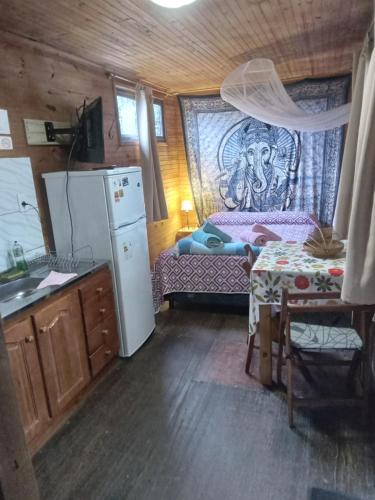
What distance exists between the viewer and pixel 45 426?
6.97ft

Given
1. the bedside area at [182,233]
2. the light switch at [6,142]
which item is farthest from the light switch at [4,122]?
the bedside area at [182,233]

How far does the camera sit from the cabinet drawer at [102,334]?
101 inches

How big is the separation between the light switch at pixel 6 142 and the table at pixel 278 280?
5.83 feet

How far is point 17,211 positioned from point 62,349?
99 cm

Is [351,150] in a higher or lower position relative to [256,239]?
higher

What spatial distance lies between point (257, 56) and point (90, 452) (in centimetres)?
347

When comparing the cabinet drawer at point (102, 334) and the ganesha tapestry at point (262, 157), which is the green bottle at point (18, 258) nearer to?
the cabinet drawer at point (102, 334)

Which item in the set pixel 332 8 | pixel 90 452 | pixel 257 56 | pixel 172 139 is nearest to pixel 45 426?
pixel 90 452

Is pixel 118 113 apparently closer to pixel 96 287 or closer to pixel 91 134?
pixel 91 134

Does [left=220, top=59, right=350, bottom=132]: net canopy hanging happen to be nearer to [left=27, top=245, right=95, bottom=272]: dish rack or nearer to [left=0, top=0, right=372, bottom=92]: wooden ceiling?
[left=0, top=0, right=372, bottom=92]: wooden ceiling

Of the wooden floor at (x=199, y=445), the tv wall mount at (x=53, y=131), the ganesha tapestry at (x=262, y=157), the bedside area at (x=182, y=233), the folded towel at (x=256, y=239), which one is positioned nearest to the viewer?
the wooden floor at (x=199, y=445)

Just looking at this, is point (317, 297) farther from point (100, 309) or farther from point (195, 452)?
point (100, 309)

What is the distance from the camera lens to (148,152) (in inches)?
152

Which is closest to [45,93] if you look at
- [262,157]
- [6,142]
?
[6,142]
